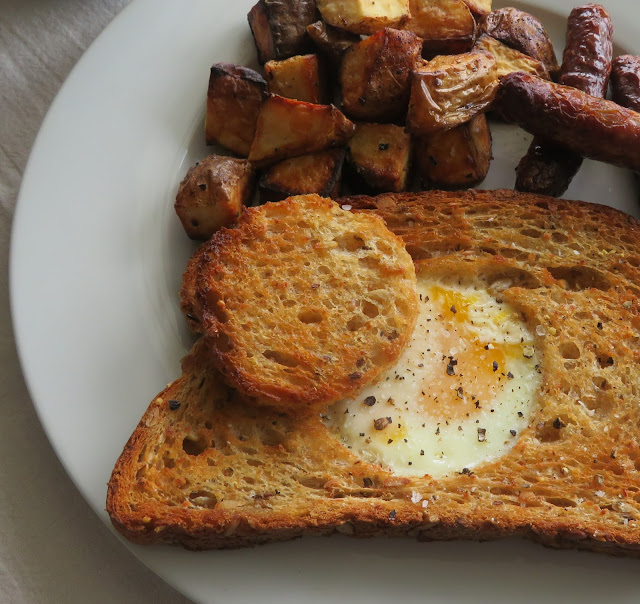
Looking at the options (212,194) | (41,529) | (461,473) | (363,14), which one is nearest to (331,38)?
(363,14)

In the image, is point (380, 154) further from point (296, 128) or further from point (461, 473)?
point (461, 473)

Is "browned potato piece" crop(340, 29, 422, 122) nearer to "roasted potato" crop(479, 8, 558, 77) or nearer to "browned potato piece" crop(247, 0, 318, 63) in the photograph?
"browned potato piece" crop(247, 0, 318, 63)

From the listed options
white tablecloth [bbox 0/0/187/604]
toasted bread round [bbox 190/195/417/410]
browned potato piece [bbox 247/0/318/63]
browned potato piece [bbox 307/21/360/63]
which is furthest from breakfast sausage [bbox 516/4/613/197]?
white tablecloth [bbox 0/0/187/604]

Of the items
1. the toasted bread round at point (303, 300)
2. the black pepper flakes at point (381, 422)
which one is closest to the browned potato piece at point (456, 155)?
the toasted bread round at point (303, 300)

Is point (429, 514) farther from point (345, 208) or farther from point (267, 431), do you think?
point (345, 208)

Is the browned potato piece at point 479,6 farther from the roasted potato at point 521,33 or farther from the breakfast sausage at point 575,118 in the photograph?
the breakfast sausage at point 575,118
